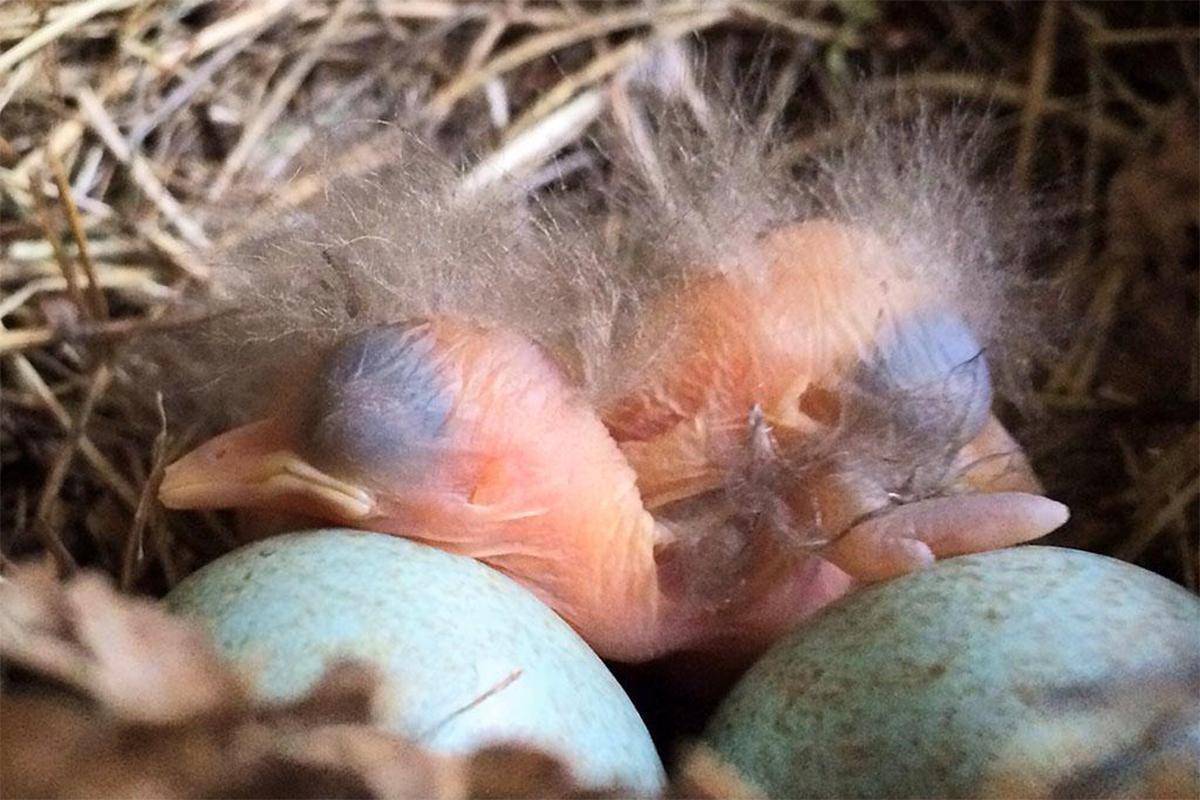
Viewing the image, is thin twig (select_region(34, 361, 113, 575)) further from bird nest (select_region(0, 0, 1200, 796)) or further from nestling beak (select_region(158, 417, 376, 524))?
nestling beak (select_region(158, 417, 376, 524))

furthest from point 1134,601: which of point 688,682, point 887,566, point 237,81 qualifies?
point 237,81

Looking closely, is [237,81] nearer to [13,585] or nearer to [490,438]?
[490,438]

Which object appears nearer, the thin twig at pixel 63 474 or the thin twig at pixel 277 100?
the thin twig at pixel 63 474

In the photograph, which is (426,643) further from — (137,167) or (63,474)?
(137,167)

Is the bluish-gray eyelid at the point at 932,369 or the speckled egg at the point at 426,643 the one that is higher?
the bluish-gray eyelid at the point at 932,369

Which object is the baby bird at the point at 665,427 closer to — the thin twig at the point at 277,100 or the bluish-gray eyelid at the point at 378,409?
the bluish-gray eyelid at the point at 378,409

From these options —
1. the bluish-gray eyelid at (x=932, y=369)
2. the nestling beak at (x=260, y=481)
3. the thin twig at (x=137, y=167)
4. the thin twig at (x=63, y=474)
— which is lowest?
the thin twig at (x=63, y=474)

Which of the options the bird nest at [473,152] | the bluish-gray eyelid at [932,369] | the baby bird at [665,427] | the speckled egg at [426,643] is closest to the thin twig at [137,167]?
the bird nest at [473,152]
